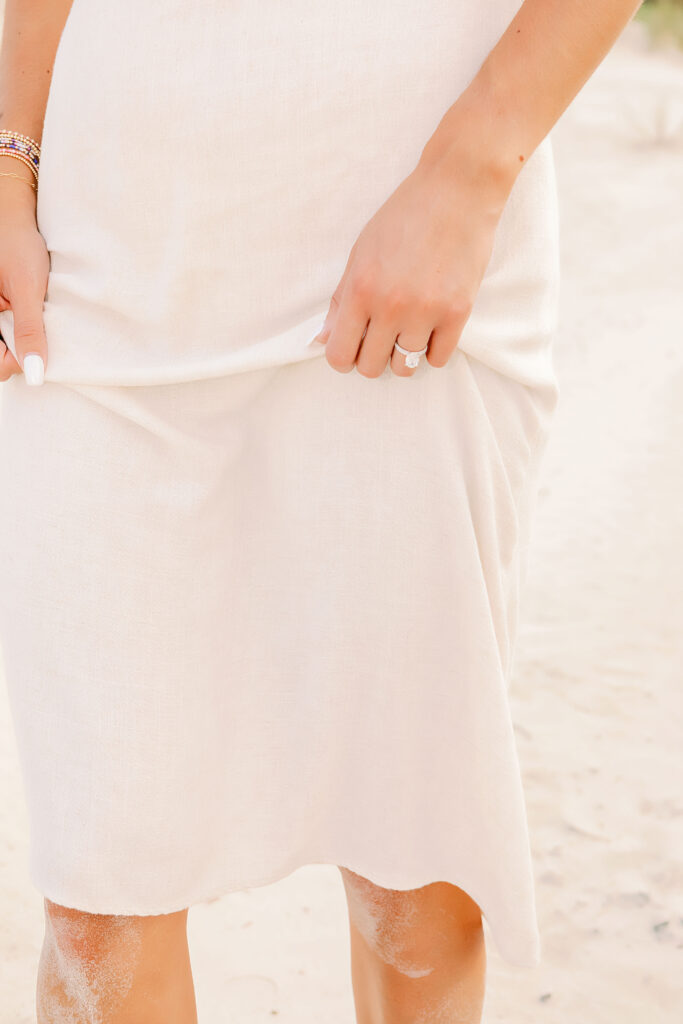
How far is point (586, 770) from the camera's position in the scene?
2.73 m

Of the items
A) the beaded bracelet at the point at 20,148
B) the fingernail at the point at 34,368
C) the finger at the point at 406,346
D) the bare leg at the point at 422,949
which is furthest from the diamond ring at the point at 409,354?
the bare leg at the point at 422,949

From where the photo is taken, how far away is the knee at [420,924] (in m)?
1.28

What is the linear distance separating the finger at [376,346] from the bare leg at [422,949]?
579 mm

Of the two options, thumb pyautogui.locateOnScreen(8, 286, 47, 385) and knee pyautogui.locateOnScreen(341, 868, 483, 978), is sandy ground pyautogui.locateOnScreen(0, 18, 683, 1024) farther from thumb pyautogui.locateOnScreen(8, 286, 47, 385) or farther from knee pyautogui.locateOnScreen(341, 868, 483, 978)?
thumb pyautogui.locateOnScreen(8, 286, 47, 385)

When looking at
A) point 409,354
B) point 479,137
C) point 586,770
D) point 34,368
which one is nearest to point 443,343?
point 409,354

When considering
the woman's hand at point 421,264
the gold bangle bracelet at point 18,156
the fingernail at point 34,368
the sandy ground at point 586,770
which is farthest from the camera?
the sandy ground at point 586,770

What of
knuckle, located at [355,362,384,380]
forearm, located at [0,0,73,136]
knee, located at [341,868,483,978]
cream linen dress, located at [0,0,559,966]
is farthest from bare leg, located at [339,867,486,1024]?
forearm, located at [0,0,73,136]

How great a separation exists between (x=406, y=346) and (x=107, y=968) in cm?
66

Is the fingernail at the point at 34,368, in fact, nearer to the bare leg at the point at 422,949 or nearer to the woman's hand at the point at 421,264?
the woman's hand at the point at 421,264

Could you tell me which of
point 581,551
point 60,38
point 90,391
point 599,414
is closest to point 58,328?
point 90,391

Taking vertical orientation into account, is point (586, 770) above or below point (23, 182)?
below

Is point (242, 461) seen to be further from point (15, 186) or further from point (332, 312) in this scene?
point (15, 186)

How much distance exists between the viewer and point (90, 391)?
1.09 m

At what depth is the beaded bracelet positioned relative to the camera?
1.20 metres
